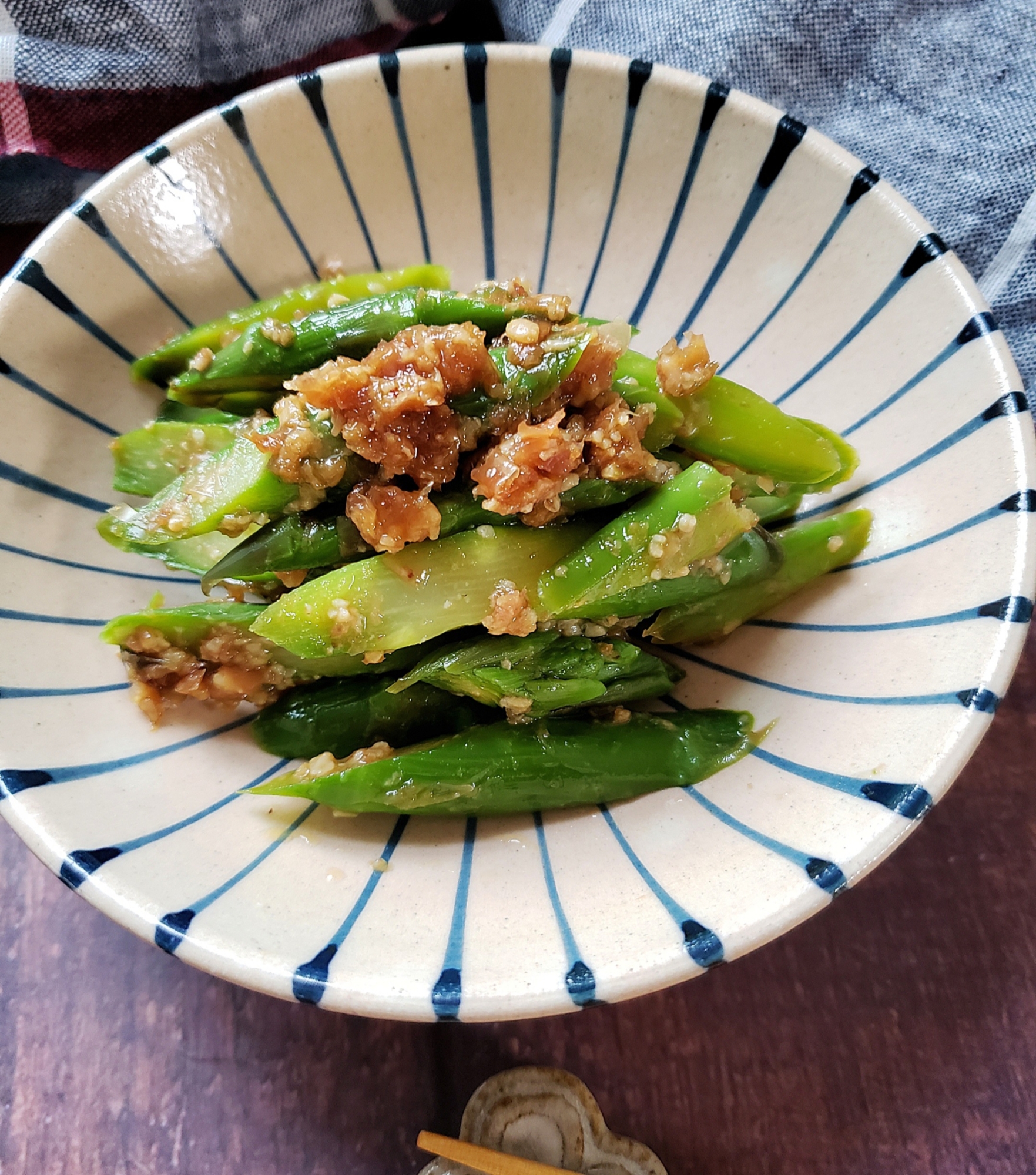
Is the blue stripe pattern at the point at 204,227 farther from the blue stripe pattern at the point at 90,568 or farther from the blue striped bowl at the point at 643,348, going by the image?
the blue stripe pattern at the point at 90,568

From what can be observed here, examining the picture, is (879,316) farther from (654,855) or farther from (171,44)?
(171,44)

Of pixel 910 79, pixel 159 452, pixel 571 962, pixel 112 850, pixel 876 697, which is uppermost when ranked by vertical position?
pixel 910 79

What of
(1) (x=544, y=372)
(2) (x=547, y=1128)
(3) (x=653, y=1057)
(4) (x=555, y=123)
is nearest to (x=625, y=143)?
(4) (x=555, y=123)

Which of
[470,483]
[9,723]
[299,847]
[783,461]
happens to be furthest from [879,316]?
[9,723]

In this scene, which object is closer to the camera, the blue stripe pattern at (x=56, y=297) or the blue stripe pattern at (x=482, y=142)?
the blue stripe pattern at (x=56, y=297)

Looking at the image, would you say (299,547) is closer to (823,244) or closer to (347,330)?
(347,330)

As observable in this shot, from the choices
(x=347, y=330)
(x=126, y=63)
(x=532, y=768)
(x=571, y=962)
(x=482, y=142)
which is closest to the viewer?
(x=571, y=962)

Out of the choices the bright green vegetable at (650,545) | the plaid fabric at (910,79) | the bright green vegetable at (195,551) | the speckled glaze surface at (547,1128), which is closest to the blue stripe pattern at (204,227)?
the bright green vegetable at (195,551)
